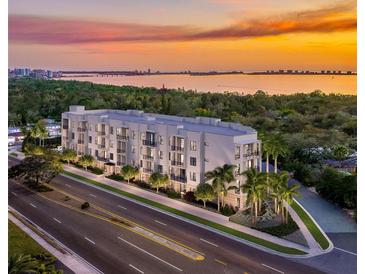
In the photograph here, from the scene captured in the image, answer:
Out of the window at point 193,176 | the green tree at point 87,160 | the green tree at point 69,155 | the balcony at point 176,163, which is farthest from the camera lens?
the green tree at point 69,155

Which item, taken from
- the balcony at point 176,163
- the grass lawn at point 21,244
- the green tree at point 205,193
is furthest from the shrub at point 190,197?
the grass lawn at point 21,244

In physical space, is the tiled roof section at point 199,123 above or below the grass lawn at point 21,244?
above

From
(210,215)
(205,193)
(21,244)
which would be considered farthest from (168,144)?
(21,244)

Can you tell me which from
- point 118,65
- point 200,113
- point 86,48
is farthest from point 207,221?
point 200,113

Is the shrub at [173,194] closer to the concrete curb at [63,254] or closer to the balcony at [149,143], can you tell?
the balcony at [149,143]

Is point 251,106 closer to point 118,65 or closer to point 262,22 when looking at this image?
point 118,65

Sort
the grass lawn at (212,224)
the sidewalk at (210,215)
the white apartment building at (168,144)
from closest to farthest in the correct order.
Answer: the grass lawn at (212,224) < the sidewalk at (210,215) < the white apartment building at (168,144)

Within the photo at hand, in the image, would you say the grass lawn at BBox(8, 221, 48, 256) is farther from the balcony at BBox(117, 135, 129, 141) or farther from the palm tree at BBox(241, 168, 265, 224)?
the balcony at BBox(117, 135, 129, 141)

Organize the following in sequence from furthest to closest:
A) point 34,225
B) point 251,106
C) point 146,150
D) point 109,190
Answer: point 251,106 → point 146,150 → point 109,190 → point 34,225

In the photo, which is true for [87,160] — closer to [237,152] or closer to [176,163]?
[176,163]
